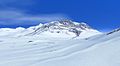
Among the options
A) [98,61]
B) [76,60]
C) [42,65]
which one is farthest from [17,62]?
[98,61]

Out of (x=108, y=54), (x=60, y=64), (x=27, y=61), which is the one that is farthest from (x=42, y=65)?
(x=108, y=54)

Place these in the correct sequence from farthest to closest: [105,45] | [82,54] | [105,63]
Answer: [105,45] → [82,54] → [105,63]

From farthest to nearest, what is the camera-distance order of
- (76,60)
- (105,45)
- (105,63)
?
(105,45)
(76,60)
(105,63)

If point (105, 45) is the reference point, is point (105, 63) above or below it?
below

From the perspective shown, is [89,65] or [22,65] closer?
[89,65]

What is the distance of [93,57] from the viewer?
3209 centimetres

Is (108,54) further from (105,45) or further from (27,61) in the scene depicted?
(27,61)

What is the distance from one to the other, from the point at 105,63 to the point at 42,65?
5.70 m

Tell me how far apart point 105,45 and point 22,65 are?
9.14m

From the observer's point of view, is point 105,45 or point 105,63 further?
point 105,45

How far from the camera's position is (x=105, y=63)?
29.5 m

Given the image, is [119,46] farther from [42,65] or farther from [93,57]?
[42,65]

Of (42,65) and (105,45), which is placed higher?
(105,45)

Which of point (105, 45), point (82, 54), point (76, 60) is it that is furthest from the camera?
point (105, 45)
